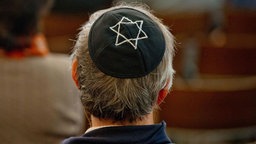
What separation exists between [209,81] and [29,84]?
1363 millimetres

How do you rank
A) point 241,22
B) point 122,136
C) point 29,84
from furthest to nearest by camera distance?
point 241,22 → point 29,84 → point 122,136

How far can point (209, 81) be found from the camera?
3.32 m

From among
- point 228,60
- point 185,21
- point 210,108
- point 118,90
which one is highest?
point 118,90

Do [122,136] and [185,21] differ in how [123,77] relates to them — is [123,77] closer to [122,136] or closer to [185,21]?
[122,136]

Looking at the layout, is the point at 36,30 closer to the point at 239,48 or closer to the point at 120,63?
the point at 120,63

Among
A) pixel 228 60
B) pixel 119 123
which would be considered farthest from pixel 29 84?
pixel 228 60

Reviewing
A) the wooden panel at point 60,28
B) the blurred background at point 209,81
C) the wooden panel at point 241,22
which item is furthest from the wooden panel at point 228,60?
the wooden panel at point 60,28

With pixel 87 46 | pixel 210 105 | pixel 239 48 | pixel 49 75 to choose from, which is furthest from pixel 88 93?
pixel 239 48

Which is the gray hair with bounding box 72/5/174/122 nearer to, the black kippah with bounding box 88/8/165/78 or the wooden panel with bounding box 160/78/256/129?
the black kippah with bounding box 88/8/165/78

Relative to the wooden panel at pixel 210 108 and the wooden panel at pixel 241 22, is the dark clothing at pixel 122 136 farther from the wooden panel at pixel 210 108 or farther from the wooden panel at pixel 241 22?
the wooden panel at pixel 241 22

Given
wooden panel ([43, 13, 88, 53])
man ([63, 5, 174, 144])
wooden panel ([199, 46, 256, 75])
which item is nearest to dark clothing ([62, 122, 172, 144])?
man ([63, 5, 174, 144])

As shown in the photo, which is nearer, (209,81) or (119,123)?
(119,123)

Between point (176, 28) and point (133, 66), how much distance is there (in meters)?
3.21

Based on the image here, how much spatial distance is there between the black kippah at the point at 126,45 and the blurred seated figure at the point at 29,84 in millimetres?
875
